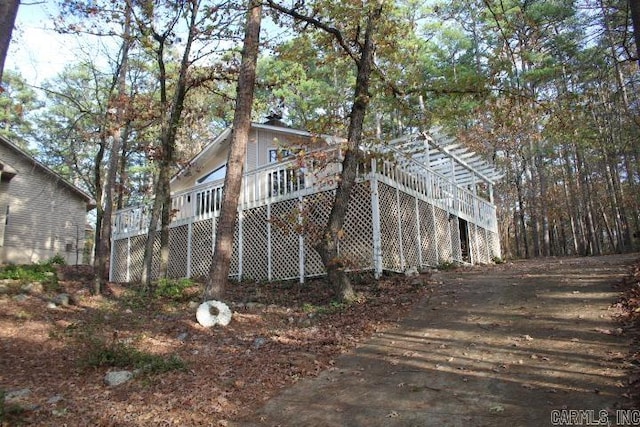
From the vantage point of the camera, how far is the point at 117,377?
223 inches

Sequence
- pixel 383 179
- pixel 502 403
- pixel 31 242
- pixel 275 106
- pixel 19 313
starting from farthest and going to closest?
pixel 31 242
pixel 275 106
pixel 383 179
pixel 19 313
pixel 502 403

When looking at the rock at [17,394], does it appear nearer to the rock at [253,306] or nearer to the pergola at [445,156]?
the rock at [253,306]

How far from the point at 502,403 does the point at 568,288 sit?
471cm

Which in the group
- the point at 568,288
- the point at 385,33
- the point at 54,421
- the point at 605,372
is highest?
the point at 385,33

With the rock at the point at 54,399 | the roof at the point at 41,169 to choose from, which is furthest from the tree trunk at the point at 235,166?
the roof at the point at 41,169

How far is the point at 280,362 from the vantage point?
6426mm

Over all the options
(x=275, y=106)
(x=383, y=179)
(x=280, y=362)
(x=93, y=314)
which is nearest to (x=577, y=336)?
(x=280, y=362)

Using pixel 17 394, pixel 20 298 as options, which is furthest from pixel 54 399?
pixel 20 298

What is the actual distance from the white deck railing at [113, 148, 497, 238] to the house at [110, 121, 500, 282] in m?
0.03

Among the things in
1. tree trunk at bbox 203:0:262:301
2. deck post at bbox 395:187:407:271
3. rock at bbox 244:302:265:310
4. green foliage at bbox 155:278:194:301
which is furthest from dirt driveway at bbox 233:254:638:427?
green foliage at bbox 155:278:194:301

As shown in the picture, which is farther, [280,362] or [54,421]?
[280,362]

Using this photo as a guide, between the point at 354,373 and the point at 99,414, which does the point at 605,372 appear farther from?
the point at 99,414

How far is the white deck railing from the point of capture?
39.9 ft

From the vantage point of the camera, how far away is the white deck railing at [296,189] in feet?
39.9
